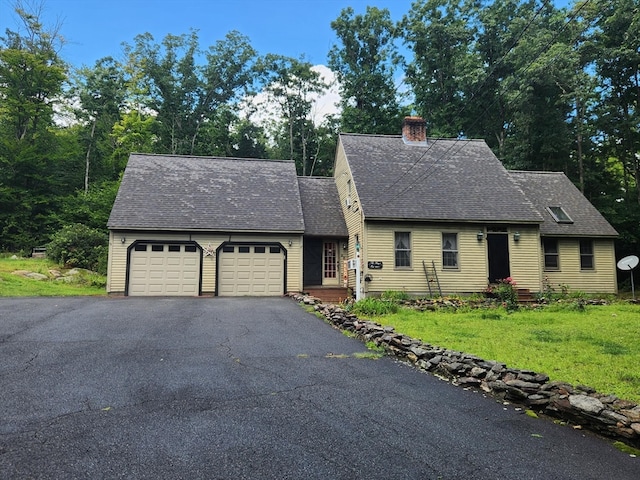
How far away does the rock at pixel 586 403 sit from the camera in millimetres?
3715

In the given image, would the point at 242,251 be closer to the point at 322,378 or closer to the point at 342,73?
the point at 322,378

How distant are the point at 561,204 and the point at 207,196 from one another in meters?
15.4

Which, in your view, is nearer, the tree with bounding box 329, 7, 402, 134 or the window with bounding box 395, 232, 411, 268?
the window with bounding box 395, 232, 411, 268

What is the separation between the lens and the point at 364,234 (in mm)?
14852

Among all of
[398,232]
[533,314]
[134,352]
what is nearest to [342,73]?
[398,232]

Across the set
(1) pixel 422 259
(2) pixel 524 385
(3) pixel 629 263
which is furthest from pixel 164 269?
(3) pixel 629 263

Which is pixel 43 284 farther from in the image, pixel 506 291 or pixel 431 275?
pixel 506 291

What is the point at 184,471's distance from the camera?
9.09 feet

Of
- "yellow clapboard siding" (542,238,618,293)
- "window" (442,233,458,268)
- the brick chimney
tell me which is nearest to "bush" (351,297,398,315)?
"window" (442,233,458,268)

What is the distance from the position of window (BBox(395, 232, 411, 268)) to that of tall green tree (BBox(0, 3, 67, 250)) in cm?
2129

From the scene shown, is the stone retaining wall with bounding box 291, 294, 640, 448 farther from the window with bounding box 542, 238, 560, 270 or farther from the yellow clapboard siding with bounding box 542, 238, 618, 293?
the yellow clapboard siding with bounding box 542, 238, 618, 293

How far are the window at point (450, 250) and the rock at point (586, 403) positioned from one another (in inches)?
456

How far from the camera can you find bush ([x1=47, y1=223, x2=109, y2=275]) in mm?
18141

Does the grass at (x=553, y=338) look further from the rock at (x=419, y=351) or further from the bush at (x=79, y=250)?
the bush at (x=79, y=250)
